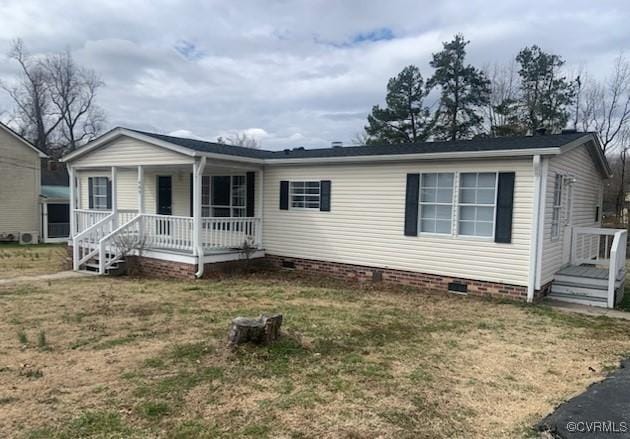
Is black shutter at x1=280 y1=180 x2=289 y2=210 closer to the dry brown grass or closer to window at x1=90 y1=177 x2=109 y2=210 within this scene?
the dry brown grass

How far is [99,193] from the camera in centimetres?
1538

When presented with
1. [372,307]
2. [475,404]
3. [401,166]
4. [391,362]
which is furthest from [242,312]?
[401,166]

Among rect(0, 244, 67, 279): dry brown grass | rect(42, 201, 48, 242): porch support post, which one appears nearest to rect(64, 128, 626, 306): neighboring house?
rect(0, 244, 67, 279): dry brown grass

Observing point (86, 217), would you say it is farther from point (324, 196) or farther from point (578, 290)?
point (578, 290)

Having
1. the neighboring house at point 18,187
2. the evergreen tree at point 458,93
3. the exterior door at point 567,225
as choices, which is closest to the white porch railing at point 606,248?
the exterior door at point 567,225

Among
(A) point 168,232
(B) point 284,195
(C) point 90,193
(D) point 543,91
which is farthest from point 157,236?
(D) point 543,91

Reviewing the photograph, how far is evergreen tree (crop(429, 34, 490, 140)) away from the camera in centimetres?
2689

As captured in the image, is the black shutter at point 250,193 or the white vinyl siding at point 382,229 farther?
the black shutter at point 250,193

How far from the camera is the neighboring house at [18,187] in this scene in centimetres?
2066

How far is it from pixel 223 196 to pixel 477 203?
7105mm

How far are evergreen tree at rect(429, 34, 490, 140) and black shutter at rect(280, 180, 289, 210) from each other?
18.3m

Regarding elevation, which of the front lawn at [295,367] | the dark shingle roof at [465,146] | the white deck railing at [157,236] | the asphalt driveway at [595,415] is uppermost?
the dark shingle roof at [465,146]

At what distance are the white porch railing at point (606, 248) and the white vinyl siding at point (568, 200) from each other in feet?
1.11

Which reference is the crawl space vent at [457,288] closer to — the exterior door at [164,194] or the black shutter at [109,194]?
the exterior door at [164,194]
